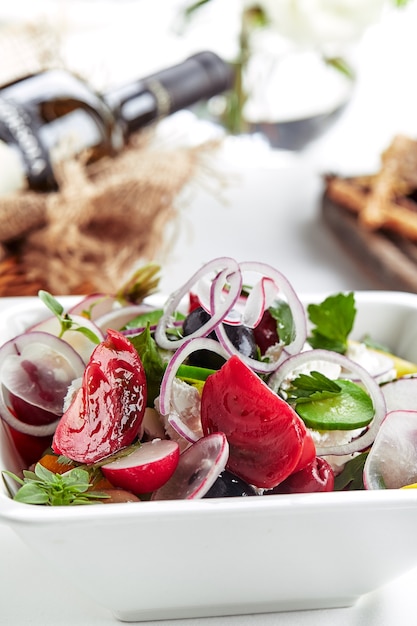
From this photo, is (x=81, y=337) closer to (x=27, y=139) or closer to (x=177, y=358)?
(x=177, y=358)

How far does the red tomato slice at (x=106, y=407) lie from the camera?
792mm

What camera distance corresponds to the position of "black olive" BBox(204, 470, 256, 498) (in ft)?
2.54

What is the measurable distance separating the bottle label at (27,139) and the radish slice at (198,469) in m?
1.02

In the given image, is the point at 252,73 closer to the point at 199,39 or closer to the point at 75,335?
the point at 199,39

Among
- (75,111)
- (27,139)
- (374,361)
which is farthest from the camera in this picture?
(75,111)

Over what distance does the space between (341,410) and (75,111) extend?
1.14m

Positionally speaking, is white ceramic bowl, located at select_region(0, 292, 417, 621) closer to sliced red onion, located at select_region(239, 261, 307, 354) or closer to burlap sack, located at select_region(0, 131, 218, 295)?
sliced red onion, located at select_region(239, 261, 307, 354)

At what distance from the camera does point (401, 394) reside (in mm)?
928

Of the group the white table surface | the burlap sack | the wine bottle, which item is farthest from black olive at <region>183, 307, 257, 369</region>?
the wine bottle

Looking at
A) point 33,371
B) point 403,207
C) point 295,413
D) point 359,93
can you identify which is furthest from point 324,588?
point 359,93

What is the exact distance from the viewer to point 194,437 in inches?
32.4

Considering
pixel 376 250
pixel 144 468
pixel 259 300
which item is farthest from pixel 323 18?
pixel 144 468

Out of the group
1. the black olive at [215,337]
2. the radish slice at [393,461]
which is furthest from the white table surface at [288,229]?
the black olive at [215,337]

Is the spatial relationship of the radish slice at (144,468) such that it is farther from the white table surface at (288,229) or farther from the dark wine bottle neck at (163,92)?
the dark wine bottle neck at (163,92)
